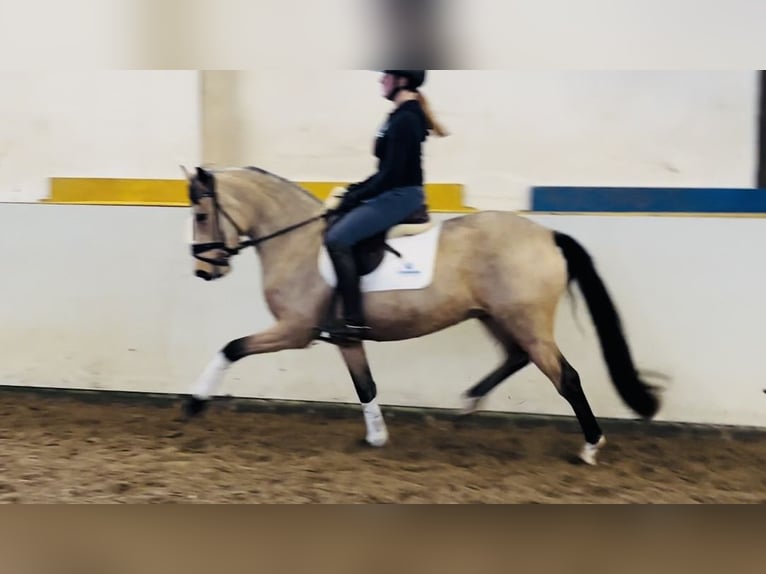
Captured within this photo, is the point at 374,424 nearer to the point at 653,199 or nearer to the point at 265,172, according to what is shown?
the point at 265,172

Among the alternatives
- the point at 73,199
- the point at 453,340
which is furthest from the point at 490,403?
the point at 73,199

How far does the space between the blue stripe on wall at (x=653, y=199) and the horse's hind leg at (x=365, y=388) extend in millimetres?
534

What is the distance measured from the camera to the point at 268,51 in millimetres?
1570

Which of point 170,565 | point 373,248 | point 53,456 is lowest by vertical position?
point 170,565

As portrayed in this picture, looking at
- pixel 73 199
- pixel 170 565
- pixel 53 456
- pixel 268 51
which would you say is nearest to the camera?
pixel 170 565

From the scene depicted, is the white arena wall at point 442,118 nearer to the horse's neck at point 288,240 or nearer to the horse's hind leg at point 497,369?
the horse's neck at point 288,240

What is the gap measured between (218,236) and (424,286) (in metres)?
0.49

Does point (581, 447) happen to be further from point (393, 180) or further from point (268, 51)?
point (268, 51)

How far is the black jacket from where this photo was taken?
159 cm

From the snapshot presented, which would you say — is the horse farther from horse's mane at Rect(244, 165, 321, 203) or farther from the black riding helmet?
the black riding helmet

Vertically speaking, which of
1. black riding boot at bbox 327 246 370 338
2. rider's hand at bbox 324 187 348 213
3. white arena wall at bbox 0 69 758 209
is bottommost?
black riding boot at bbox 327 246 370 338

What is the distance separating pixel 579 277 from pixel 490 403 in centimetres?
37

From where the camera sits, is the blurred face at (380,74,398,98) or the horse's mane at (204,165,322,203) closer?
the blurred face at (380,74,398,98)

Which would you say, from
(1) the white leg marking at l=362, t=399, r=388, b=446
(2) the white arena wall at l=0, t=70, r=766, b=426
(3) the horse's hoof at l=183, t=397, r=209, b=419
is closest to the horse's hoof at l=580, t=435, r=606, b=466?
(2) the white arena wall at l=0, t=70, r=766, b=426
